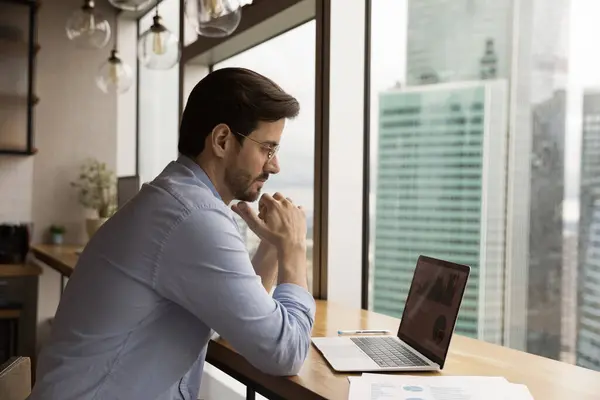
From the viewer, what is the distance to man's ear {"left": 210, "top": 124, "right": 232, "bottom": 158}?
1.42m

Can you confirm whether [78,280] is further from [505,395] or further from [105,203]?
[105,203]

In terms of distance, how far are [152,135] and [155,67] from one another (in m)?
2.05

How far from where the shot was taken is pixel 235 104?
1.42 metres

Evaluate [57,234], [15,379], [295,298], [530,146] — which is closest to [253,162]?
[295,298]

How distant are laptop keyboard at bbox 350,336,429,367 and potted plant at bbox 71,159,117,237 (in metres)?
3.18

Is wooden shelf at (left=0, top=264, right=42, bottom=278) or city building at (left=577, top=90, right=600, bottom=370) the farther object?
wooden shelf at (left=0, top=264, right=42, bottom=278)

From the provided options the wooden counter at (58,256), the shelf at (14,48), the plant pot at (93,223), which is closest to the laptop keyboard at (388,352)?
the wooden counter at (58,256)

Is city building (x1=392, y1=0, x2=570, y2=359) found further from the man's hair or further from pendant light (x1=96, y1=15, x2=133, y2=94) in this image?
pendant light (x1=96, y1=15, x2=133, y2=94)

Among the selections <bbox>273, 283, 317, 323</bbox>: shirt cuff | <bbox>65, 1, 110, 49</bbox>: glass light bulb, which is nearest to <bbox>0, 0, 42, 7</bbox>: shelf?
→ <bbox>65, 1, 110, 49</bbox>: glass light bulb

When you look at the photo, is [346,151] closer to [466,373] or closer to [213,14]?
[213,14]

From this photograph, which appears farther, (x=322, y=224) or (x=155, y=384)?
(x=322, y=224)

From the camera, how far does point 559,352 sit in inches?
72.1

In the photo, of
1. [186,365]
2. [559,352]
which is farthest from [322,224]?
[186,365]

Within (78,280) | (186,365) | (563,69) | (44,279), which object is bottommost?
(44,279)
